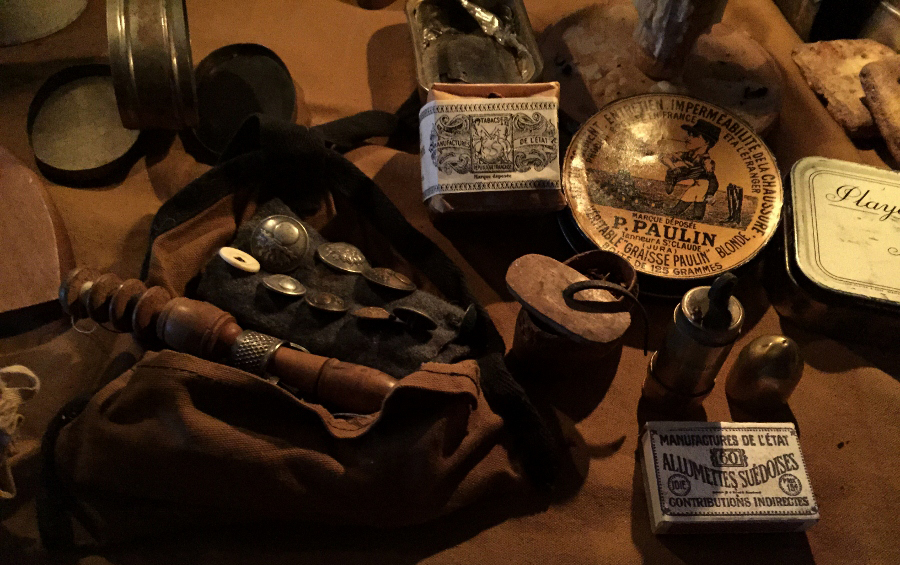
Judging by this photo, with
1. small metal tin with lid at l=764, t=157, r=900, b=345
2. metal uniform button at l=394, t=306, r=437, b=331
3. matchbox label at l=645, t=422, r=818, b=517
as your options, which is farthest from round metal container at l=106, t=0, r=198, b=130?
small metal tin with lid at l=764, t=157, r=900, b=345

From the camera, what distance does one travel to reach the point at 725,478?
44.2 inches

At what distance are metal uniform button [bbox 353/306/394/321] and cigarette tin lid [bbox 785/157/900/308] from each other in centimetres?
86

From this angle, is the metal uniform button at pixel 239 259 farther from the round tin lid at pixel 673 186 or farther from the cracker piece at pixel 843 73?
the cracker piece at pixel 843 73

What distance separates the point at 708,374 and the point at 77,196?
1.44 metres

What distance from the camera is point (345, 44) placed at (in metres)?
1.85

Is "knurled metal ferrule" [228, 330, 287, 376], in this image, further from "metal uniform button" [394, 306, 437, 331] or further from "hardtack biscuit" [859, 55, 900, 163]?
"hardtack biscuit" [859, 55, 900, 163]

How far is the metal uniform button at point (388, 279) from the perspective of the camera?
1.22 meters

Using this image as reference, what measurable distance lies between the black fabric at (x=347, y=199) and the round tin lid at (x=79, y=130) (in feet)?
1.26

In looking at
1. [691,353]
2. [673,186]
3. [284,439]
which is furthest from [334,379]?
[673,186]

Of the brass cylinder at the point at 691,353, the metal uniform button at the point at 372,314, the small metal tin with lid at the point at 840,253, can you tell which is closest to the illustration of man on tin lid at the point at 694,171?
the small metal tin with lid at the point at 840,253

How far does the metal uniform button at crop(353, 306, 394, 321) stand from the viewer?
1157mm

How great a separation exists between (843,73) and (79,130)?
6.59 feet

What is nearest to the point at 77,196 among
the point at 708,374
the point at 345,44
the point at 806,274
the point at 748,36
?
the point at 345,44

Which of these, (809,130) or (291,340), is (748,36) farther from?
(291,340)
